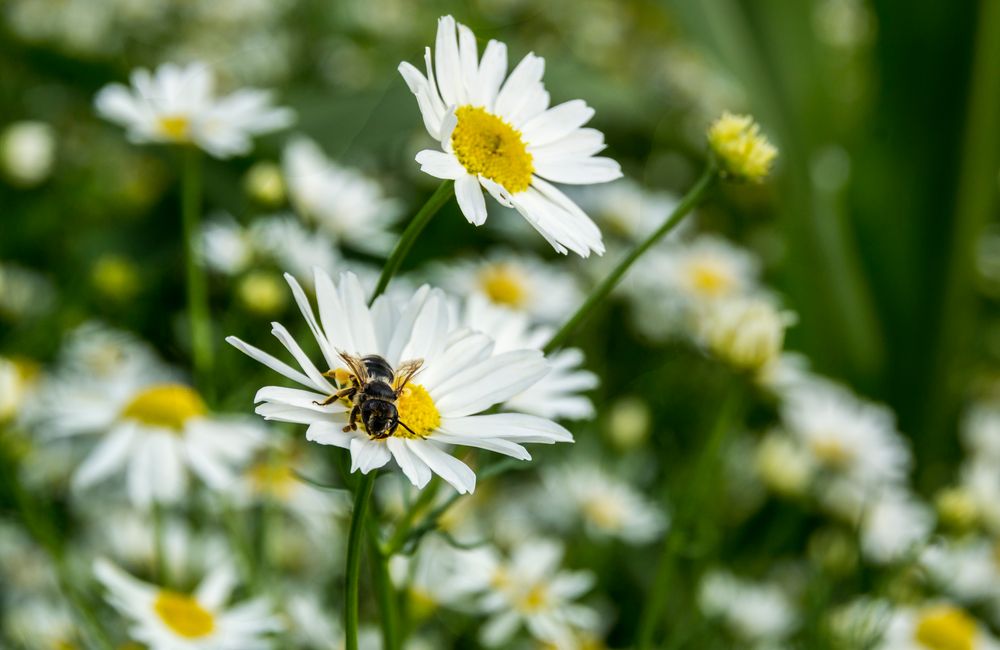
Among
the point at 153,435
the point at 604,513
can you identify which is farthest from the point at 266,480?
the point at 604,513

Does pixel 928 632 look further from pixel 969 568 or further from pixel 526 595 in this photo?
pixel 526 595

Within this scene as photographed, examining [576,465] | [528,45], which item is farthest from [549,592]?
[528,45]

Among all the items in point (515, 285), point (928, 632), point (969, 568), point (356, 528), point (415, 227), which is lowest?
point (356, 528)

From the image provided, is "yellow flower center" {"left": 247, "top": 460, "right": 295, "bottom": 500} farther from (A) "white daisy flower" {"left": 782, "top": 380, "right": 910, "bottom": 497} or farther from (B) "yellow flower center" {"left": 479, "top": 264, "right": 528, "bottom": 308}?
(A) "white daisy flower" {"left": 782, "top": 380, "right": 910, "bottom": 497}

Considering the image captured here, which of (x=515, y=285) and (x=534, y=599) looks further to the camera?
(x=515, y=285)

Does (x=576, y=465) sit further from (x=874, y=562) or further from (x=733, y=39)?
(x=733, y=39)

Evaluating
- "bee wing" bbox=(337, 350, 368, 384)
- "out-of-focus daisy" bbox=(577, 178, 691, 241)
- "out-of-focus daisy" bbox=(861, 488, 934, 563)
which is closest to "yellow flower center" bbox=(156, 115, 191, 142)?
"bee wing" bbox=(337, 350, 368, 384)
